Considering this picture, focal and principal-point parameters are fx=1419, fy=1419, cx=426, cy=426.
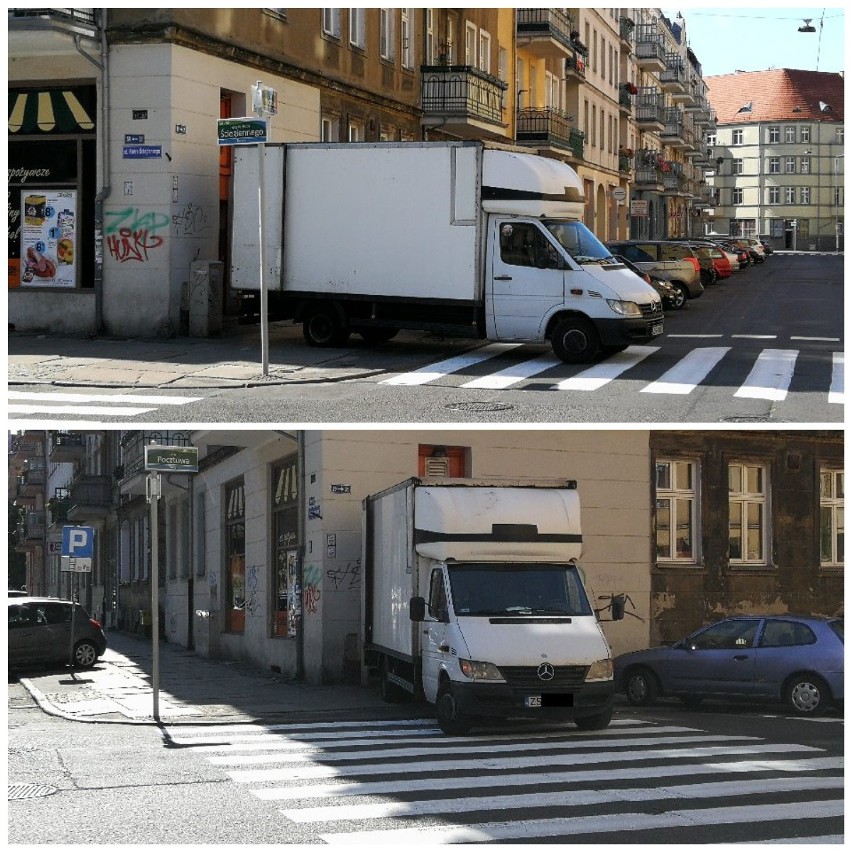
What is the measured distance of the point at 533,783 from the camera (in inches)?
440

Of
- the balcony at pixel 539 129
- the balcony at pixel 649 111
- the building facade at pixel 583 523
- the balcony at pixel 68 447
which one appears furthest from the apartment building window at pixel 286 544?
the balcony at pixel 649 111

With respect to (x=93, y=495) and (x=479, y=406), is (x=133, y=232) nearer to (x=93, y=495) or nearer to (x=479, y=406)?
(x=479, y=406)

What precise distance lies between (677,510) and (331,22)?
13.7 m

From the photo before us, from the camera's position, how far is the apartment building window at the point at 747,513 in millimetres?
25188

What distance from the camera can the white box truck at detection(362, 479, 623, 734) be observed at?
562 inches

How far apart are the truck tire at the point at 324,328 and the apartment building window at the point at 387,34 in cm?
1284

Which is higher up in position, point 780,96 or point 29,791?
point 780,96

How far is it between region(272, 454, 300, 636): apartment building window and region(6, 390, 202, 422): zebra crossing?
5179 mm

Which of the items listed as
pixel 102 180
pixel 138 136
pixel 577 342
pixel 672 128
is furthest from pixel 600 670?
pixel 672 128

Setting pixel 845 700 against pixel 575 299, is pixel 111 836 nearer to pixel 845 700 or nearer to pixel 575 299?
pixel 845 700

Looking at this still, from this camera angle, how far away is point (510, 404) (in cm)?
1766

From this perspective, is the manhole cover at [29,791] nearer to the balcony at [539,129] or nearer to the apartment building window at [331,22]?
the apartment building window at [331,22]

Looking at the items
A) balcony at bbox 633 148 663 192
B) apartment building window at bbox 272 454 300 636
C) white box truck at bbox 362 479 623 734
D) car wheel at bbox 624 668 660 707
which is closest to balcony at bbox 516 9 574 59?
apartment building window at bbox 272 454 300 636

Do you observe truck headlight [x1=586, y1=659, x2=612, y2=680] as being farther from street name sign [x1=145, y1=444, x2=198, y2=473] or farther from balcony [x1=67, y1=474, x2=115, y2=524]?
balcony [x1=67, y1=474, x2=115, y2=524]
